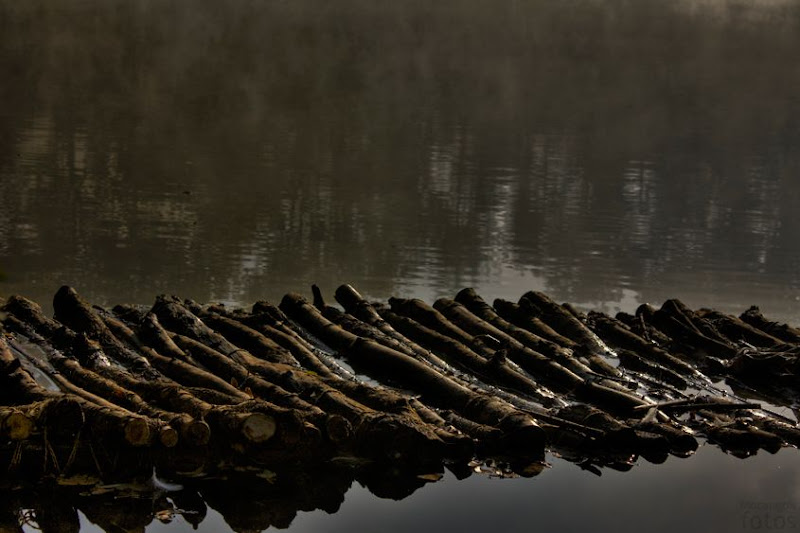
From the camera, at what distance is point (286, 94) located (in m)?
150

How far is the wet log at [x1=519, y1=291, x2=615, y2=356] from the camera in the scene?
1859 cm

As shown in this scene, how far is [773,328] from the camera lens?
20.5m

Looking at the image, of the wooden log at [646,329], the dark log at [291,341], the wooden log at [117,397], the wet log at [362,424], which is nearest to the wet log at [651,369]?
the wooden log at [646,329]

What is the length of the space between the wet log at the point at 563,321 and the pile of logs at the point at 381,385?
0.09 ft

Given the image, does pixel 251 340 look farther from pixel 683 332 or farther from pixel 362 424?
pixel 683 332

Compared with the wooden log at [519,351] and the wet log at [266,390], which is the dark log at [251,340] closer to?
the wet log at [266,390]

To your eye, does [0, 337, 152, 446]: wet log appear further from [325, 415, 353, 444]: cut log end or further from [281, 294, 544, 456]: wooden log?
[281, 294, 544, 456]: wooden log

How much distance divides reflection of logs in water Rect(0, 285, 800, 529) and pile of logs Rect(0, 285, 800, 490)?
0.02 meters

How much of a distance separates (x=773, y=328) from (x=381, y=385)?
7807 mm

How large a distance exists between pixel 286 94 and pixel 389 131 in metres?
55.0

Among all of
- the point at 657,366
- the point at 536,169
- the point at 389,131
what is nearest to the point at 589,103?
the point at 389,131

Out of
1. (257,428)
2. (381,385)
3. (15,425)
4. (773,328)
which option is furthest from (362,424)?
(773,328)

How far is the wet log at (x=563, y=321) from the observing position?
18594 mm

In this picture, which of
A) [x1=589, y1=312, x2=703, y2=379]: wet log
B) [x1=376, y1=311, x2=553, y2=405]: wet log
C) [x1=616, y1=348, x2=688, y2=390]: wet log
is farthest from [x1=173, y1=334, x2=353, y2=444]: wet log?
[x1=589, y1=312, x2=703, y2=379]: wet log
